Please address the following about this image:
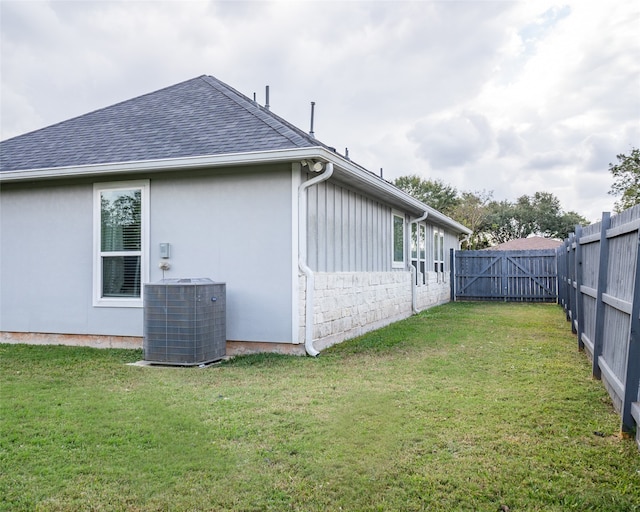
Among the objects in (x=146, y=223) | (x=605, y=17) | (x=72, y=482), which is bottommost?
(x=72, y=482)

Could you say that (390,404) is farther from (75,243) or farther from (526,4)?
(526,4)

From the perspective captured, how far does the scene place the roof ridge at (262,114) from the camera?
20.4ft

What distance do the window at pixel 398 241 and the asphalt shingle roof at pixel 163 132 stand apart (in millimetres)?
4016

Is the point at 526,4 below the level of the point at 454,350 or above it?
above

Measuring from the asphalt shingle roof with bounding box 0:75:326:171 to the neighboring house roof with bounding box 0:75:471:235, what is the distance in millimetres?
15

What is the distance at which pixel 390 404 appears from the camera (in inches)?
153

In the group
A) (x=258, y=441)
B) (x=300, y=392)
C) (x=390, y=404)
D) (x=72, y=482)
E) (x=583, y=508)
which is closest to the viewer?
(x=583, y=508)

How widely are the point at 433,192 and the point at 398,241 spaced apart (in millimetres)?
29793

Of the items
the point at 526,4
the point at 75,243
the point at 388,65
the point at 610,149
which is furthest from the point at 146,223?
the point at 610,149

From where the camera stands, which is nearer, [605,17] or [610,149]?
[605,17]

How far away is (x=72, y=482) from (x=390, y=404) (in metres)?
2.27

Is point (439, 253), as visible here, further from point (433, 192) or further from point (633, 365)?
point (433, 192)

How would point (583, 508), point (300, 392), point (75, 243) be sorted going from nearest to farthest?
point (583, 508), point (300, 392), point (75, 243)

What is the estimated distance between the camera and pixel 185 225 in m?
6.47
